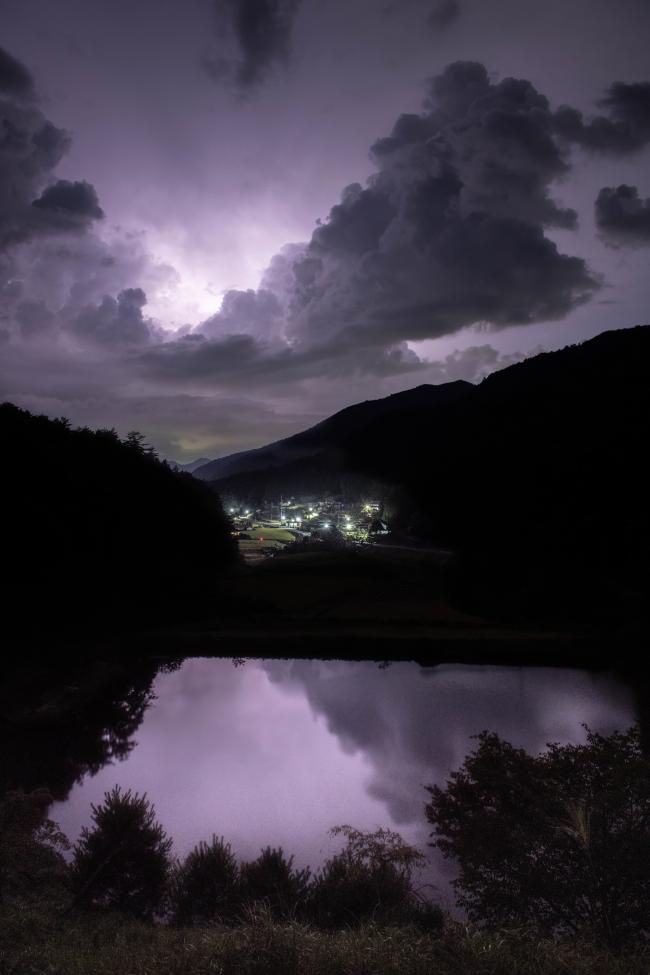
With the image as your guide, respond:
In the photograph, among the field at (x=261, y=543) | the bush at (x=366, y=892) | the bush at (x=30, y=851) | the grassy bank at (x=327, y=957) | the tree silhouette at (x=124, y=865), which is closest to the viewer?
the grassy bank at (x=327, y=957)

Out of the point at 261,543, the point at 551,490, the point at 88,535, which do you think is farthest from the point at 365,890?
the point at 261,543

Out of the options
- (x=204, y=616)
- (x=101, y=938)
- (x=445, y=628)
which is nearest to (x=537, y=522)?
(x=445, y=628)

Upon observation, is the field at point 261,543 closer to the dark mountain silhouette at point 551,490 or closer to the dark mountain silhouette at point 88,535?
the dark mountain silhouette at point 88,535

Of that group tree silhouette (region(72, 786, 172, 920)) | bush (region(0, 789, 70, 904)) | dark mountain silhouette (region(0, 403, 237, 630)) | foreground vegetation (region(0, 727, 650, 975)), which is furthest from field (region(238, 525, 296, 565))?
foreground vegetation (region(0, 727, 650, 975))

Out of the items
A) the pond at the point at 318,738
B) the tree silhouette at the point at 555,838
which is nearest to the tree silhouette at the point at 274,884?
the pond at the point at 318,738

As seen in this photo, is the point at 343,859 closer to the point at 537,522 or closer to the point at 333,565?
the point at 333,565

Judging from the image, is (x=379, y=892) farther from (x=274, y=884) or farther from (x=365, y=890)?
(x=274, y=884)

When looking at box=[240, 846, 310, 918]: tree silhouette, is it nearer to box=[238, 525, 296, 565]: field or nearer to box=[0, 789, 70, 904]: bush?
box=[0, 789, 70, 904]: bush
